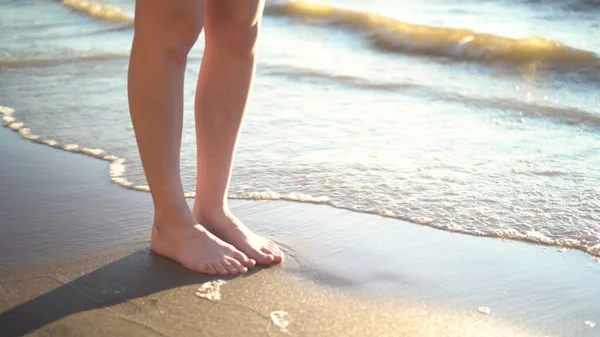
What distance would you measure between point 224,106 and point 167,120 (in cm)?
20

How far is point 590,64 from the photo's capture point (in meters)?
5.05

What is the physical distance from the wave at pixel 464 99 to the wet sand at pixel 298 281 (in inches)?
67.4

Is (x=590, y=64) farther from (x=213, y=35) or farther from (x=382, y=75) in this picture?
(x=213, y=35)

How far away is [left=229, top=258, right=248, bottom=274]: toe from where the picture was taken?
2.17m

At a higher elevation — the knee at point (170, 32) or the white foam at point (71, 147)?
the knee at point (170, 32)

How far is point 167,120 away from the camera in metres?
2.09

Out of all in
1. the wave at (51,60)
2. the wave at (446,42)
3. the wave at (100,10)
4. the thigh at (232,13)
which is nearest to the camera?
the thigh at (232,13)

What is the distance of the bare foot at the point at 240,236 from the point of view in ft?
7.33

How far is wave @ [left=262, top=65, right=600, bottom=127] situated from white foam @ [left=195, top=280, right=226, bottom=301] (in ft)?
7.40

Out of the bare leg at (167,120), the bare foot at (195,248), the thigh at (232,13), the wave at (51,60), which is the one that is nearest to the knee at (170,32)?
the bare leg at (167,120)

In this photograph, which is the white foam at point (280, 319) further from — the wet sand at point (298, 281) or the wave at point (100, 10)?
the wave at point (100, 10)

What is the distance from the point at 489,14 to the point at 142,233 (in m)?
5.10

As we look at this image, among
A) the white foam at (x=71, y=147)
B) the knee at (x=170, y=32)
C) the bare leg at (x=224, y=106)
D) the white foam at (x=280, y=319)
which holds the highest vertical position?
the knee at (x=170, y=32)

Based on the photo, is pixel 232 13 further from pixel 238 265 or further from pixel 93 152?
pixel 93 152
